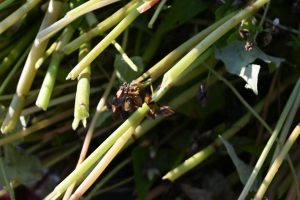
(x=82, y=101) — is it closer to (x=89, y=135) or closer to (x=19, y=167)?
(x=89, y=135)

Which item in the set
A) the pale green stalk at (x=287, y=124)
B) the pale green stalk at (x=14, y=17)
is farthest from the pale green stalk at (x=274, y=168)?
the pale green stalk at (x=14, y=17)

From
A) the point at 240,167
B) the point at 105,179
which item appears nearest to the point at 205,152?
the point at 240,167

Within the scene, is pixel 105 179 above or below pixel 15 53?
below

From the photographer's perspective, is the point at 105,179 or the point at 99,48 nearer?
the point at 99,48

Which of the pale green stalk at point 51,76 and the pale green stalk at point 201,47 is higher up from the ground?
the pale green stalk at point 51,76

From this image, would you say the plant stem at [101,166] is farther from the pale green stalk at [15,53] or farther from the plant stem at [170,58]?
the pale green stalk at [15,53]

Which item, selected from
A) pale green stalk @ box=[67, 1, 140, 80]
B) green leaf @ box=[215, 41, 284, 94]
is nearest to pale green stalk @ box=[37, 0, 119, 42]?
pale green stalk @ box=[67, 1, 140, 80]

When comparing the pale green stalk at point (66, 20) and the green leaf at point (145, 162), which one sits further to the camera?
the green leaf at point (145, 162)
